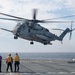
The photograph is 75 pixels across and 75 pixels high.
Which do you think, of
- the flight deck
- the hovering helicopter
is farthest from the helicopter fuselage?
the flight deck

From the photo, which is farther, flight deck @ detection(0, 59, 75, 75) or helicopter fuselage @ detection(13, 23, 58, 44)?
helicopter fuselage @ detection(13, 23, 58, 44)

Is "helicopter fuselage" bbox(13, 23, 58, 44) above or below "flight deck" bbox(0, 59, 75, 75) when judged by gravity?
above

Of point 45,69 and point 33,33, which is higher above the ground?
point 33,33

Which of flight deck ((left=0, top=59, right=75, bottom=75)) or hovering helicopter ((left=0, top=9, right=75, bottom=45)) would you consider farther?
hovering helicopter ((left=0, top=9, right=75, bottom=45))

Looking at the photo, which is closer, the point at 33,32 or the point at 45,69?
the point at 45,69

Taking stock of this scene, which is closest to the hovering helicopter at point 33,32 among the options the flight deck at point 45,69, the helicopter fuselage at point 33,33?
the helicopter fuselage at point 33,33

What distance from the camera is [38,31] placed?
4844 cm

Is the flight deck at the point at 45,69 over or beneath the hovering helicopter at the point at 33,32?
beneath

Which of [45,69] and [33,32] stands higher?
[33,32]

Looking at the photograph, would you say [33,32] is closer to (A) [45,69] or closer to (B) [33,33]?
(B) [33,33]

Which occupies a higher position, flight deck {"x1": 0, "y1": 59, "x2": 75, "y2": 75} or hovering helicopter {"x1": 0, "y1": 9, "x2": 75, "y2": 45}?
hovering helicopter {"x1": 0, "y1": 9, "x2": 75, "y2": 45}

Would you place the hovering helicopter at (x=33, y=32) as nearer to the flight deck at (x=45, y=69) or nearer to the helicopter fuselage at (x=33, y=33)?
the helicopter fuselage at (x=33, y=33)

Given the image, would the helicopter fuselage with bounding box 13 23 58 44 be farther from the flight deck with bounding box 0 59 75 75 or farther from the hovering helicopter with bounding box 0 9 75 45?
the flight deck with bounding box 0 59 75 75

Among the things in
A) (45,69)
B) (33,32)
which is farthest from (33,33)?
(45,69)
